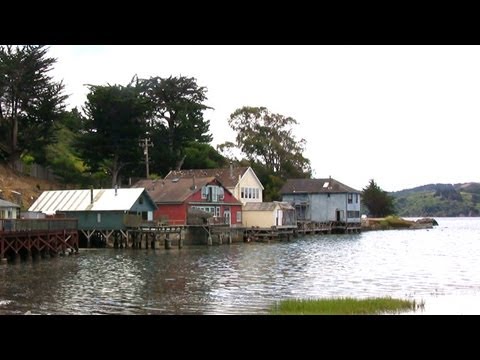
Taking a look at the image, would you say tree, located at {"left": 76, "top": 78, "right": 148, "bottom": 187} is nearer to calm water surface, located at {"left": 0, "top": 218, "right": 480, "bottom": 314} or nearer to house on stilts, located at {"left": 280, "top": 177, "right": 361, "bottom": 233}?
house on stilts, located at {"left": 280, "top": 177, "right": 361, "bottom": 233}

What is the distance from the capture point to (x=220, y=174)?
3337 inches

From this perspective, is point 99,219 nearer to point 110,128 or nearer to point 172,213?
point 172,213

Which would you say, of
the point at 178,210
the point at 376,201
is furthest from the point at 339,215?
the point at 178,210

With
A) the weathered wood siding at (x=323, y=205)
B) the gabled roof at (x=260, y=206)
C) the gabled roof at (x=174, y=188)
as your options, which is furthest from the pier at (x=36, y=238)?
the weathered wood siding at (x=323, y=205)

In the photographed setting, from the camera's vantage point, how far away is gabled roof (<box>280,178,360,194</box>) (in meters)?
98.7

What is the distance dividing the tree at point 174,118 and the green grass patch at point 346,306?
6639 cm

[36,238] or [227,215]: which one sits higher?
[227,215]

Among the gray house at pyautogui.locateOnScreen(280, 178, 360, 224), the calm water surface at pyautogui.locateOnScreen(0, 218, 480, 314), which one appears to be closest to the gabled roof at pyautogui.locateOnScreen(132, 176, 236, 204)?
the calm water surface at pyautogui.locateOnScreen(0, 218, 480, 314)

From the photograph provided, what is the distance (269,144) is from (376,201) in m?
30.4

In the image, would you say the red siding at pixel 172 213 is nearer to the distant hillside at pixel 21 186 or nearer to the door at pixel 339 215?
the distant hillside at pixel 21 186

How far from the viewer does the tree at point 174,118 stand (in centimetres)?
8875
